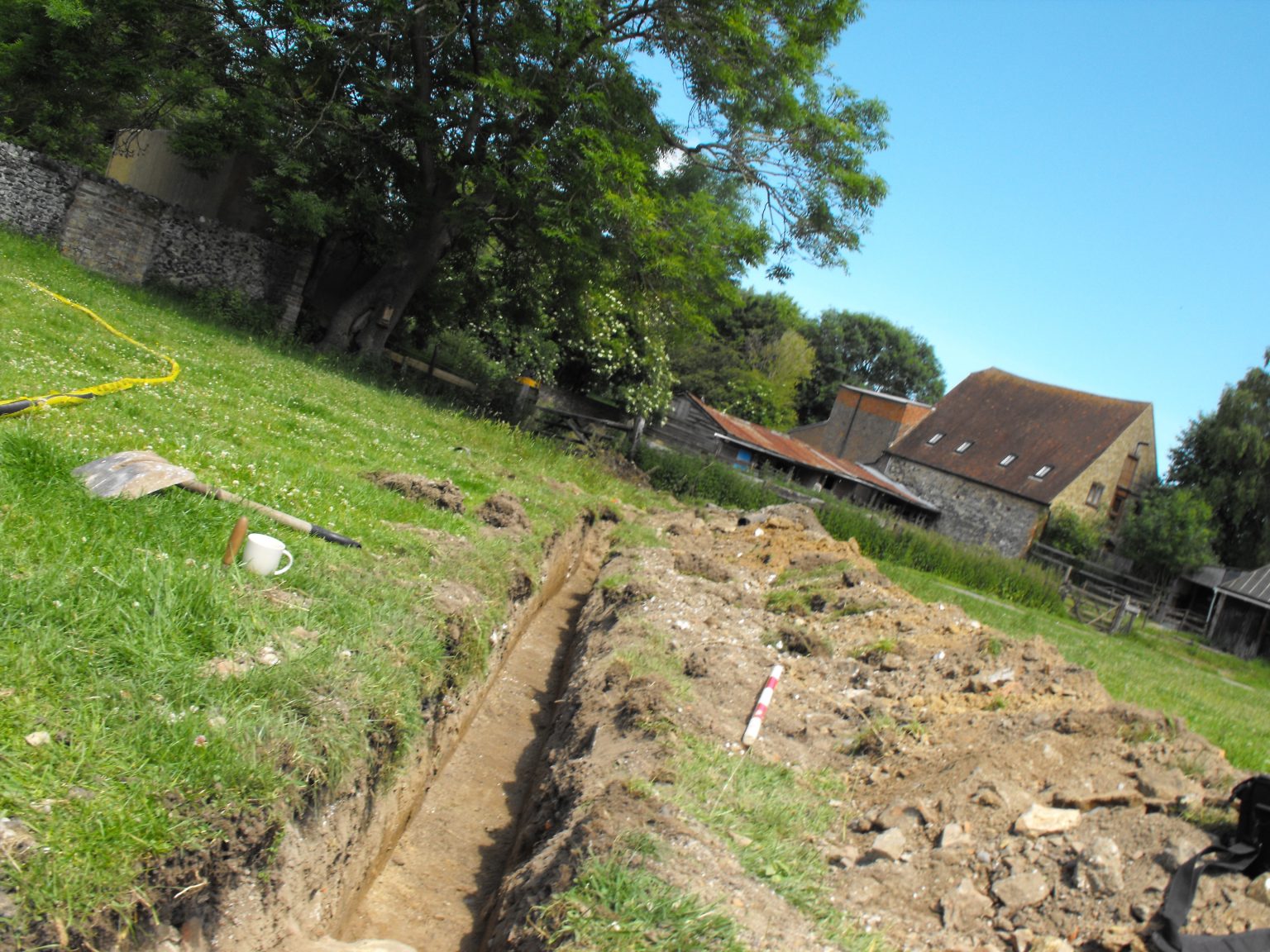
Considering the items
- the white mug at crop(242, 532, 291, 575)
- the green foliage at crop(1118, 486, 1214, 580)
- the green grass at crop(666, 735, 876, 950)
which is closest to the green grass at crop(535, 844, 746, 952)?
the green grass at crop(666, 735, 876, 950)

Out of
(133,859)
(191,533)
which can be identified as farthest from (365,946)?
(191,533)

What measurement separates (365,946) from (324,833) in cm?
53

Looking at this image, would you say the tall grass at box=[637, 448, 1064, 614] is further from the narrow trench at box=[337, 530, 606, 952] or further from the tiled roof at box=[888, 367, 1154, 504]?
the narrow trench at box=[337, 530, 606, 952]

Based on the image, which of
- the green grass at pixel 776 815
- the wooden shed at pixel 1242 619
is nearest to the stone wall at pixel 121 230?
the green grass at pixel 776 815

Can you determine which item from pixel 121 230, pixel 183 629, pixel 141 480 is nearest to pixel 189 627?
pixel 183 629

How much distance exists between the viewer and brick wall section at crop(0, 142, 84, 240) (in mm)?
17406

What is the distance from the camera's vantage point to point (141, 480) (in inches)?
215

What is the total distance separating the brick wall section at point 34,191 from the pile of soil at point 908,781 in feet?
50.2

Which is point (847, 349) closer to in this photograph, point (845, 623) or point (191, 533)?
point (845, 623)

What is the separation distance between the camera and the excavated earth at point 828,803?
4.23 metres

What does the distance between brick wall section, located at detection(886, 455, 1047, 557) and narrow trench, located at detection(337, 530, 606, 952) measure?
32.5 metres

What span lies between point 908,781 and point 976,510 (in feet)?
117

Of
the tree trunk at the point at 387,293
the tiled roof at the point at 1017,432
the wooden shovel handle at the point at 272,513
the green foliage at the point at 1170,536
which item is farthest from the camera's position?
the tiled roof at the point at 1017,432

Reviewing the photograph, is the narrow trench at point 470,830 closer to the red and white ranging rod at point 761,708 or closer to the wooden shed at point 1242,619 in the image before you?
the red and white ranging rod at point 761,708
